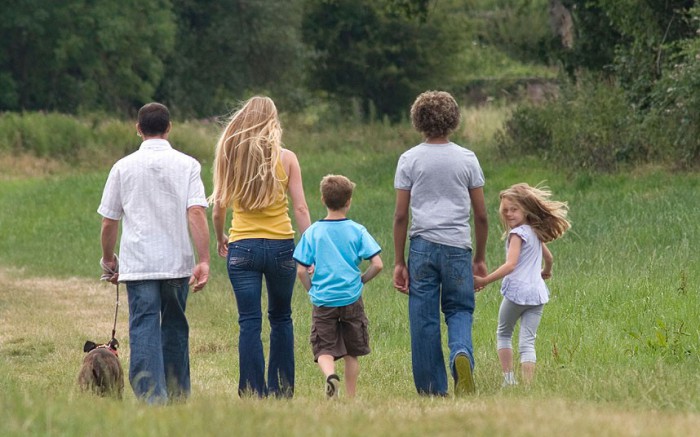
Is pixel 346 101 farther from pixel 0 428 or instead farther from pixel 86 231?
pixel 0 428

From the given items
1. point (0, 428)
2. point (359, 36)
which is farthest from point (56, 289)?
point (359, 36)

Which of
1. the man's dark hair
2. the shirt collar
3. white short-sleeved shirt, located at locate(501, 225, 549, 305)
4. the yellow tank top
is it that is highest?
the man's dark hair

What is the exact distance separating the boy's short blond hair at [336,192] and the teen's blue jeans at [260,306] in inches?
15.6

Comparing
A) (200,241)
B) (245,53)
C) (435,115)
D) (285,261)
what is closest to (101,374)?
(200,241)

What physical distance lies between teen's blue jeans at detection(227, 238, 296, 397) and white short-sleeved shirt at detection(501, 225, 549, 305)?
143cm

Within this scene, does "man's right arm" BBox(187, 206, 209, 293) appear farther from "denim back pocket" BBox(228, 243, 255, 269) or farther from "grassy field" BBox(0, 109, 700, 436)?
"grassy field" BBox(0, 109, 700, 436)

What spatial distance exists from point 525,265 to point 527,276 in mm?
78

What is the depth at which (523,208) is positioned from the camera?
841 cm

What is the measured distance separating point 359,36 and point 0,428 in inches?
1890

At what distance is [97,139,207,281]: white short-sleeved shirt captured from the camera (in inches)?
307

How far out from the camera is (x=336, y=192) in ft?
26.3

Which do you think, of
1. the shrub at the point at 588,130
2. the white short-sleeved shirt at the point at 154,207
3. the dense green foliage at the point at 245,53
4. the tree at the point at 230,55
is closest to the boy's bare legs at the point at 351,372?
the white short-sleeved shirt at the point at 154,207

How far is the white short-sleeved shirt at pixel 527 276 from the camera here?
8305 mm

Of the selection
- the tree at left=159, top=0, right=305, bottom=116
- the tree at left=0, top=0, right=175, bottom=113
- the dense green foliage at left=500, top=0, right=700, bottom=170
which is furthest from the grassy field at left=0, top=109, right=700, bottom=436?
the tree at left=159, top=0, right=305, bottom=116
